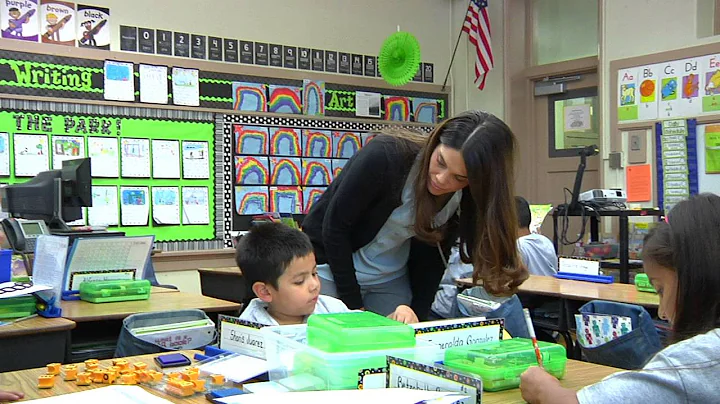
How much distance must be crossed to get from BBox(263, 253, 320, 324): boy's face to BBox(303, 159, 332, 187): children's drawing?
423 cm

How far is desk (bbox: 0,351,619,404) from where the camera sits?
127 centimetres

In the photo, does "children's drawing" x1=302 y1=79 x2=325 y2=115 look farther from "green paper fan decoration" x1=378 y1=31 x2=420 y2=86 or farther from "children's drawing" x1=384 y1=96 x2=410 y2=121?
"children's drawing" x1=384 y1=96 x2=410 y2=121

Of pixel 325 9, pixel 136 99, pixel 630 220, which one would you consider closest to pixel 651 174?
pixel 630 220

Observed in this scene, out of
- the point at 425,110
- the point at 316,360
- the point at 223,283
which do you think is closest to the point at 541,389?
the point at 316,360

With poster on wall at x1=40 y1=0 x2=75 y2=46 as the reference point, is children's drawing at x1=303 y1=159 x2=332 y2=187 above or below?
below

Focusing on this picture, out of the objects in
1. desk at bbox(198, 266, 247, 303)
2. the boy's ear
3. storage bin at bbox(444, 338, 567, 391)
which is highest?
the boy's ear

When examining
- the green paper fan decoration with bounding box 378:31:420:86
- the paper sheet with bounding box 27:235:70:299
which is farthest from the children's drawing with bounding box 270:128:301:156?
the paper sheet with bounding box 27:235:70:299

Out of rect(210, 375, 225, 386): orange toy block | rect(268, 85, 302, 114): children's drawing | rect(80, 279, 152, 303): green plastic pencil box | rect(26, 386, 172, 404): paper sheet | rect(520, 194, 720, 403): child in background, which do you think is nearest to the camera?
rect(520, 194, 720, 403): child in background

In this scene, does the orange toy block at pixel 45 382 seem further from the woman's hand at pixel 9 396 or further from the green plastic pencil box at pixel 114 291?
the green plastic pencil box at pixel 114 291

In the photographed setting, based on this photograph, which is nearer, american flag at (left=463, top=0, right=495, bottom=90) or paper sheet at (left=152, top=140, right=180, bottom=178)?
paper sheet at (left=152, top=140, right=180, bottom=178)

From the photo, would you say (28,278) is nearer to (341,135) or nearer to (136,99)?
(136,99)

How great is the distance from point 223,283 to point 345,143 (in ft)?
6.30

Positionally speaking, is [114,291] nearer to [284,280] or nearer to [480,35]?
[284,280]

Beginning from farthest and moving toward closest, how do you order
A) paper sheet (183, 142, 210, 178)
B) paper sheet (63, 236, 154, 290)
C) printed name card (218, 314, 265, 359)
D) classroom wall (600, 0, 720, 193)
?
paper sheet (183, 142, 210, 178), classroom wall (600, 0, 720, 193), paper sheet (63, 236, 154, 290), printed name card (218, 314, 265, 359)
